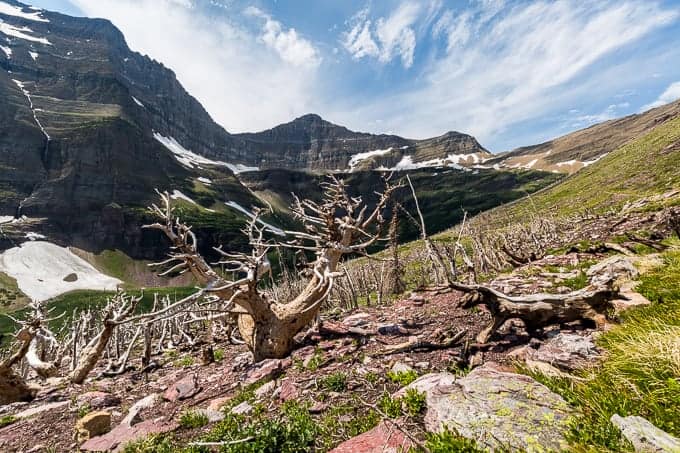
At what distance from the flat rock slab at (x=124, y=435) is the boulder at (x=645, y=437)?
Answer: 8.20 meters

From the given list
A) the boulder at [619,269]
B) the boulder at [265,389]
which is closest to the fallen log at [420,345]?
the boulder at [265,389]

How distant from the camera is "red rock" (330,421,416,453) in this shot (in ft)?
14.4

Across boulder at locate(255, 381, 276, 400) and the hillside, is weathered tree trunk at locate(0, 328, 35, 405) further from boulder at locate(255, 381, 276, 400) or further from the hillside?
the hillside

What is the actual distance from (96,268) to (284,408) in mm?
232737

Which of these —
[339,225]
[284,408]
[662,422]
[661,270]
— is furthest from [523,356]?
[339,225]

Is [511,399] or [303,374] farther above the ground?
[511,399]

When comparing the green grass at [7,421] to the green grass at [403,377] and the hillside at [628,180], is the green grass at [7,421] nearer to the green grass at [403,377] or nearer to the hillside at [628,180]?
the green grass at [403,377]

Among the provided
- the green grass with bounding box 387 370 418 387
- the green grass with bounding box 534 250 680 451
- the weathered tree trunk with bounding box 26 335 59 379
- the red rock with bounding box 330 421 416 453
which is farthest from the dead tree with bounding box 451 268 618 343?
Answer: the weathered tree trunk with bounding box 26 335 59 379

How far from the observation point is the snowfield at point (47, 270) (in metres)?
154

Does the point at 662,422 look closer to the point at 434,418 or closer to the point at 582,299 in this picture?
the point at 434,418

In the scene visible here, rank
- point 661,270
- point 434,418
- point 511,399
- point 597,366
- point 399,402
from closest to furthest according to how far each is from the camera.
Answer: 1. point 511,399
2. point 434,418
3. point 597,366
4. point 399,402
5. point 661,270

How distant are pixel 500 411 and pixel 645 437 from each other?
145 centimetres

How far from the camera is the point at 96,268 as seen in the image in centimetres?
18975

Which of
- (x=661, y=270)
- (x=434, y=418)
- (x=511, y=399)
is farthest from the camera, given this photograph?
(x=661, y=270)
